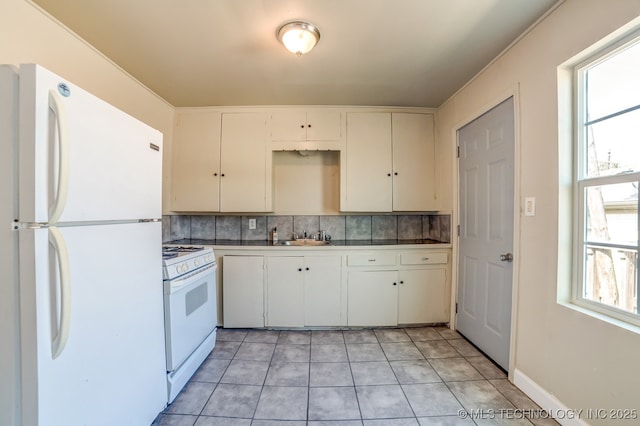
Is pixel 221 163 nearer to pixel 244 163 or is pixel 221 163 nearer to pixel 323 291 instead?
pixel 244 163

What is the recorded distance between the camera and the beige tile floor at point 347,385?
1.51 metres

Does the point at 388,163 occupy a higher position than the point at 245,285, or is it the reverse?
the point at 388,163

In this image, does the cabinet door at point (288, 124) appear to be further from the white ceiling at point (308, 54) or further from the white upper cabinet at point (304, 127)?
the white ceiling at point (308, 54)

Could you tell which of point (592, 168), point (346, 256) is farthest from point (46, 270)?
point (592, 168)

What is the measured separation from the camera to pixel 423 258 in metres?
2.67

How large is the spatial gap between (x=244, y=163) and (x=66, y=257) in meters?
2.08

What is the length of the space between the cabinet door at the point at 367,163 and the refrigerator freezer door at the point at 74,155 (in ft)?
6.51

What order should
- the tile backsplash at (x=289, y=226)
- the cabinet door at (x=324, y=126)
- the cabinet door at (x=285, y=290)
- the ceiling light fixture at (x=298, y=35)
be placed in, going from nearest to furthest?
the ceiling light fixture at (x=298, y=35), the cabinet door at (x=285, y=290), the cabinet door at (x=324, y=126), the tile backsplash at (x=289, y=226)

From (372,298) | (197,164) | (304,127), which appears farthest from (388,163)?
(197,164)

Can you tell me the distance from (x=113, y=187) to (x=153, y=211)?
12.8 inches

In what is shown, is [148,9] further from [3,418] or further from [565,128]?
[565,128]

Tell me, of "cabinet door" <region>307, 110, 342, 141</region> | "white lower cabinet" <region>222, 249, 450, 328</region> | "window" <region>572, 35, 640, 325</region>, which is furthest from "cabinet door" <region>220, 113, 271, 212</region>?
"window" <region>572, 35, 640, 325</region>

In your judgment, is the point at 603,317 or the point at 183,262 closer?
the point at 603,317

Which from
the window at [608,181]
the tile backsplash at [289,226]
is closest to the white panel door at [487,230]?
the window at [608,181]
